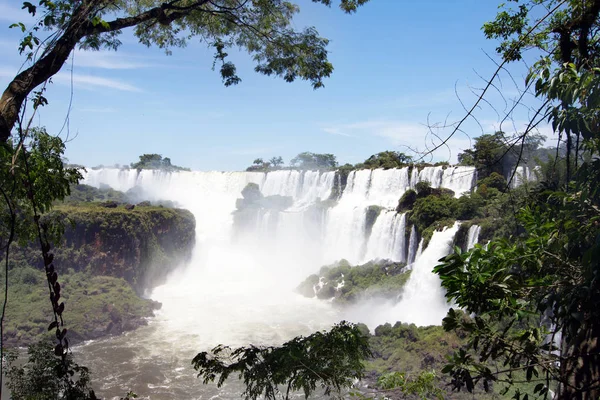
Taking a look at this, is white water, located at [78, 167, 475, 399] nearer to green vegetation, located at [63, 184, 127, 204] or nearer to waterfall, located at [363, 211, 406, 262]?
waterfall, located at [363, 211, 406, 262]

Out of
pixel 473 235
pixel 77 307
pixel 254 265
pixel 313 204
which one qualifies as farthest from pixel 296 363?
pixel 313 204

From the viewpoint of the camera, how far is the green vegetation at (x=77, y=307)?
54.7ft

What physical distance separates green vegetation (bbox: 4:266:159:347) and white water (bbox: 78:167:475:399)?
0.85 metres

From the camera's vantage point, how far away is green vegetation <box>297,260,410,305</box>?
65.0 ft

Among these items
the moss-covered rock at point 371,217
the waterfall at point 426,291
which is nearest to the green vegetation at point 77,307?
the waterfall at point 426,291

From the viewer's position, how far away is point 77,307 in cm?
1839

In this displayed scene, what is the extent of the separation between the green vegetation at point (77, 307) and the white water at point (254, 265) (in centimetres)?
85

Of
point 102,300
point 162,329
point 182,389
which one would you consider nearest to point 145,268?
point 102,300

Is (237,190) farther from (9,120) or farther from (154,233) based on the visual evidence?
(9,120)

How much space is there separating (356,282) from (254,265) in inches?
433

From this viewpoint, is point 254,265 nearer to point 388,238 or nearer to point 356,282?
point 356,282

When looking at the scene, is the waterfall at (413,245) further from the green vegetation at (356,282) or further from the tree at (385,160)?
the tree at (385,160)

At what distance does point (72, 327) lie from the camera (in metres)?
16.7

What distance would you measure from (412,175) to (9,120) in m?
25.4
